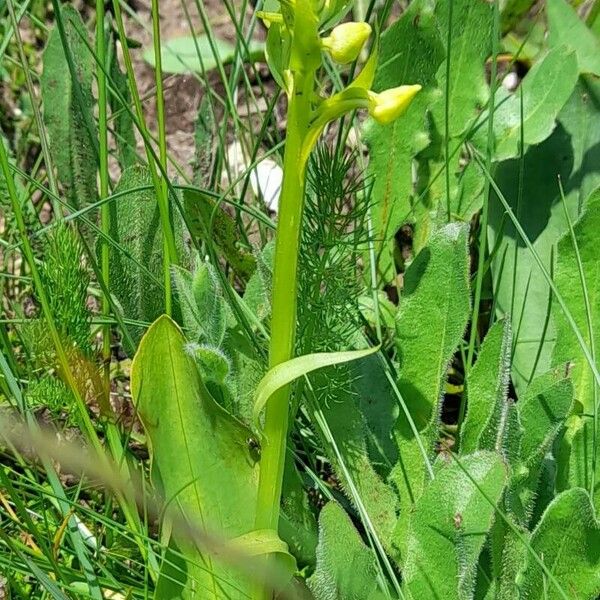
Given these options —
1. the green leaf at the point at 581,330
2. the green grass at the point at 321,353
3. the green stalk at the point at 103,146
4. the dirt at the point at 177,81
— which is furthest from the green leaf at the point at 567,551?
the dirt at the point at 177,81

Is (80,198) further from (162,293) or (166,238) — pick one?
(166,238)

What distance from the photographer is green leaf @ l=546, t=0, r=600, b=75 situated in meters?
1.33

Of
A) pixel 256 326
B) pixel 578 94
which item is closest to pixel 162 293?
pixel 256 326

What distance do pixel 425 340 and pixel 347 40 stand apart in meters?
0.44

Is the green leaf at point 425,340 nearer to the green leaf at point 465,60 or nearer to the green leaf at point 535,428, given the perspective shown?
the green leaf at point 535,428

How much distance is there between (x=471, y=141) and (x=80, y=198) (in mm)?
539

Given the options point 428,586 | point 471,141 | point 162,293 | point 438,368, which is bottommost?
point 428,586

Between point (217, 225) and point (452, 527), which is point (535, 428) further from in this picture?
point (217, 225)

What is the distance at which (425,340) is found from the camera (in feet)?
3.43

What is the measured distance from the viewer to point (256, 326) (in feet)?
3.76

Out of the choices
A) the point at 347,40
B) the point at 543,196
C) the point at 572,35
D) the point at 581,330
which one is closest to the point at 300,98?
the point at 347,40

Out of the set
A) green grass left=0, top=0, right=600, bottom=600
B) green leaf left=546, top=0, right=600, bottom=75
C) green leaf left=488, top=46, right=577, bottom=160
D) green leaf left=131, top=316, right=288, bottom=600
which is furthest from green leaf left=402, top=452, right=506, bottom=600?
green leaf left=546, top=0, right=600, bottom=75

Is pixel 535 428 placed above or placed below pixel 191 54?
below

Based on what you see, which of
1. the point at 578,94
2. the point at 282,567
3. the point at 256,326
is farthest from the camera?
the point at 578,94
